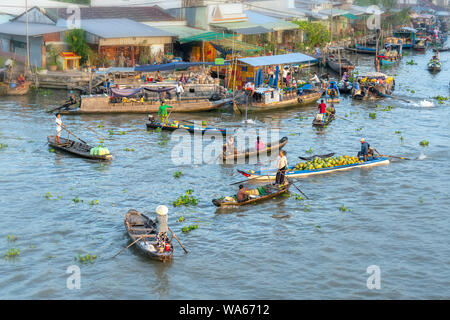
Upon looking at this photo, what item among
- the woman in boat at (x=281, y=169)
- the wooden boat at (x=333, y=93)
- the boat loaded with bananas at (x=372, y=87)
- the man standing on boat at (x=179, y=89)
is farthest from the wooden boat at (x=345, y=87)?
the woman in boat at (x=281, y=169)

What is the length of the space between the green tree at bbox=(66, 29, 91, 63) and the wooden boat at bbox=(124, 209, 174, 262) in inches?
1182

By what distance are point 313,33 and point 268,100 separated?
104ft

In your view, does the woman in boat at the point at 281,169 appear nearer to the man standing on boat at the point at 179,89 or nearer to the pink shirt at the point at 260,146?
the pink shirt at the point at 260,146

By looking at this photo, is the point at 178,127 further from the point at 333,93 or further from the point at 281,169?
the point at 333,93

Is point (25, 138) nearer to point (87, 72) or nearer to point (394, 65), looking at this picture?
point (87, 72)

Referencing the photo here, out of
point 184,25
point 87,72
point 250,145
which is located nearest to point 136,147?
point 250,145

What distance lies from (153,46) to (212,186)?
94.9 ft

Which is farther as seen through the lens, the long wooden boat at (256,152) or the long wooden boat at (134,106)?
the long wooden boat at (134,106)

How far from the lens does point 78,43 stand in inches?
1896

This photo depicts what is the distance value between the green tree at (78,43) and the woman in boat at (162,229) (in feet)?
108

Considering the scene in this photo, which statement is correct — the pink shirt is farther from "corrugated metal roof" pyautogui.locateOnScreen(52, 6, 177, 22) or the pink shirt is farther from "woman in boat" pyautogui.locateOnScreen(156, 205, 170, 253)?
"corrugated metal roof" pyautogui.locateOnScreen(52, 6, 177, 22)

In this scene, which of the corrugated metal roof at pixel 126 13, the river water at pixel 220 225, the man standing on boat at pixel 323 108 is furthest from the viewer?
the corrugated metal roof at pixel 126 13

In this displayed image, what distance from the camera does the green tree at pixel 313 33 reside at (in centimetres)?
6919
